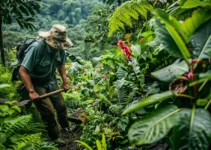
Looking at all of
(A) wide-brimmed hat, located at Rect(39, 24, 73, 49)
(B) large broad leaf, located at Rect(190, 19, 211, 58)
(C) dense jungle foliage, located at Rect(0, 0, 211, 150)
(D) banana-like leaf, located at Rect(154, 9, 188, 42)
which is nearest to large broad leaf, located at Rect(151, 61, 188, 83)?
(C) dense jungle foliage, located at Rect(0, 0, 211, 150)

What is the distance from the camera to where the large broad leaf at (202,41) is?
63.6 inches

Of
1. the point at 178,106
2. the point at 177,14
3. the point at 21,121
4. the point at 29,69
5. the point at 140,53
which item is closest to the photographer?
the point at 178,106

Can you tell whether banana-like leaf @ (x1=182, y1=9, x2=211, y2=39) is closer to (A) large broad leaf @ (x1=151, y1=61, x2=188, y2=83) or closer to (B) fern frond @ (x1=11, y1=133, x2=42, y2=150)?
(A) large broad leaf @ (x1=151, y1=61, x2=188, y2=83)

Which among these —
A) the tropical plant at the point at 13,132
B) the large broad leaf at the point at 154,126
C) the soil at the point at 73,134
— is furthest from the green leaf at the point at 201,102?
the soil at the point at 73,134

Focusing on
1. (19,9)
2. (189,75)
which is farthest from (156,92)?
(19,9)

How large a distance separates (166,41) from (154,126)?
56cm

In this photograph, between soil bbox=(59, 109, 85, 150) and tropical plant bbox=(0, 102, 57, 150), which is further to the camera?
soil bbox=(59, 109, 85, 150)

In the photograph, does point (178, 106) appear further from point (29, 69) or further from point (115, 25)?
point (29, 69)

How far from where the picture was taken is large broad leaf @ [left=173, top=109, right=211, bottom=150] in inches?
50.7

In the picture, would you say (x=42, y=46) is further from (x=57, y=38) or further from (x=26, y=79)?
(x=26, y=79)

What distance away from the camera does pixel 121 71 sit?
2.99m

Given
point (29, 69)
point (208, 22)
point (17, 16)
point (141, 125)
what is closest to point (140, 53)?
point (208, 22)

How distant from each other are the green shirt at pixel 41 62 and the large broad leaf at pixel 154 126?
283cm

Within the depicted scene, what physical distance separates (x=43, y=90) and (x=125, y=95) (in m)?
1.46
